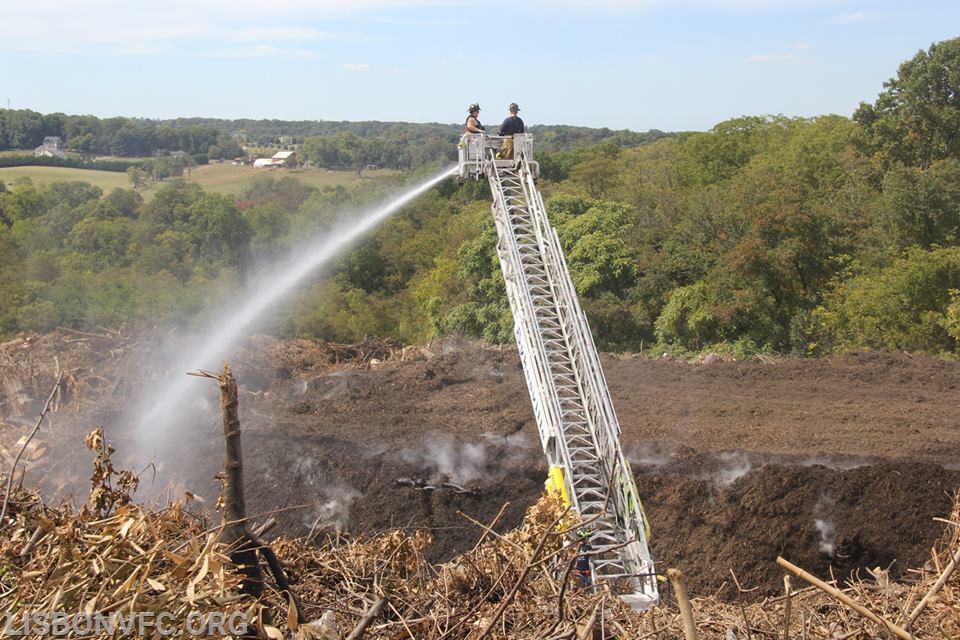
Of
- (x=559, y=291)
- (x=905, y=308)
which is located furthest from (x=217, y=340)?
(x=905, y=308)

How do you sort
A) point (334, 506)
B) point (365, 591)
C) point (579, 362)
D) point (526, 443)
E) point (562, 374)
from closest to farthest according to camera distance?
1. point (365, 591)
2. point (562, 374)
3. point (579, 362)
4. point (334, 506)
5. point (526, 443)

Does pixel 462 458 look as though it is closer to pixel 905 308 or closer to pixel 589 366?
pixel 589 366

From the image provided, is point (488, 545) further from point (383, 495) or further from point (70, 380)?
point (70, 380)

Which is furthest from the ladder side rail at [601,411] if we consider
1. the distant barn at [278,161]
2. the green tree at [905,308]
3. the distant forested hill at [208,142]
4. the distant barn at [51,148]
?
the distant barn at [278,161]

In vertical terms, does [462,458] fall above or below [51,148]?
below

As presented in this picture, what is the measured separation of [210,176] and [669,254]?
222ft

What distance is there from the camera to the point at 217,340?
25984mm

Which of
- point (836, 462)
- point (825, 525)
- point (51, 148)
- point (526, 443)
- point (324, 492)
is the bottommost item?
point (324, 492)

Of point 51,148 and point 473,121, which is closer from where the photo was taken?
point 473,121

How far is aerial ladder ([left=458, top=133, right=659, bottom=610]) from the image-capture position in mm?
10625

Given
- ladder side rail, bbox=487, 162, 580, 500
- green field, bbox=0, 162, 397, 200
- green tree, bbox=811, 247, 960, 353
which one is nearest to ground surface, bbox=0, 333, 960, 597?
ladder side rail, bbox=487, 162, 580, 500

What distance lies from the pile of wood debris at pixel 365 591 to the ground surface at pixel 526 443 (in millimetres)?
4738

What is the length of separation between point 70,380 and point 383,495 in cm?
1098

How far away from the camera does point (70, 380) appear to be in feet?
71.1
